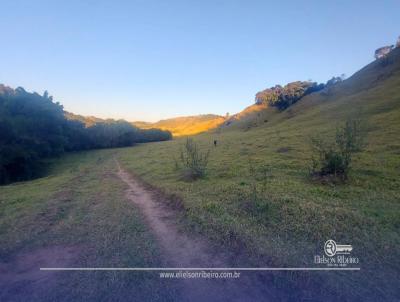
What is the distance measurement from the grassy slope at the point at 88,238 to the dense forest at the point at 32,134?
778 inches

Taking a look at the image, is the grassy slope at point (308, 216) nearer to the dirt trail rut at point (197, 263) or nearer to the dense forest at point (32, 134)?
the dirt trail rut at point (197, 263)

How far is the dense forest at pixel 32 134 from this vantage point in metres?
28.4

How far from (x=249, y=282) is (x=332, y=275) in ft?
6.18

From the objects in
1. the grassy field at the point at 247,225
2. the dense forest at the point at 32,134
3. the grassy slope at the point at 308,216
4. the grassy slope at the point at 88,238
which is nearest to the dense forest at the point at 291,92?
the dense forest at the point at 32,134

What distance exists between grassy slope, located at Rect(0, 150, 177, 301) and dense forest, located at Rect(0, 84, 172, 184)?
1977cm

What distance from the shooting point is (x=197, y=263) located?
5570 millimetres

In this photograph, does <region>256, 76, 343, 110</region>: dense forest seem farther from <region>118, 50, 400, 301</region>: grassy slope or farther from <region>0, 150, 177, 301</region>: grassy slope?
<region>0, 150, 177, 301</region>: grassy slope

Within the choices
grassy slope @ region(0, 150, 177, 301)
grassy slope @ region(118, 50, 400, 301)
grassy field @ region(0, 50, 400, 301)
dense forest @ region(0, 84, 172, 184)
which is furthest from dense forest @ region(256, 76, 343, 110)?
grassy slope @ region(0, 150, 177, 301)

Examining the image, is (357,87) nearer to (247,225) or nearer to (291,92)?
(291,92)

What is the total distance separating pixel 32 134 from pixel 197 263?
39516 mm

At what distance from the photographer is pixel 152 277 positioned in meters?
5.02

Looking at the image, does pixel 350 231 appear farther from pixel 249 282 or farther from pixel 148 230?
pixel 148 230

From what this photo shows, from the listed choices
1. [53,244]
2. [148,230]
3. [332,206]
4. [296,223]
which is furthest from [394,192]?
[53,244]
